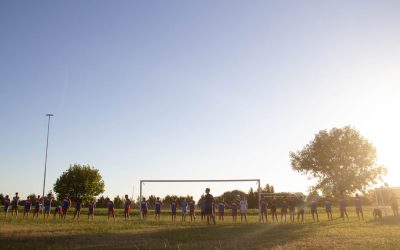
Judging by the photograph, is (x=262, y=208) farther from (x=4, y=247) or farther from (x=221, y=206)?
(x=4, y=247)

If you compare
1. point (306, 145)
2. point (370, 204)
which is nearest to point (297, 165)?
point (306, 145)

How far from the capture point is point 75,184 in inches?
2699

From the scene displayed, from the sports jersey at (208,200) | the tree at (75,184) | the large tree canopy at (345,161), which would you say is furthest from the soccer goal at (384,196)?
the tree at (75,184)

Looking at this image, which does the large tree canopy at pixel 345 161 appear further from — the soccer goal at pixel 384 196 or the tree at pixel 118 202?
the tree at pixel 118 202

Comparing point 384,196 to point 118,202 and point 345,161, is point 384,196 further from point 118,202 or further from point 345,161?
point 118,202

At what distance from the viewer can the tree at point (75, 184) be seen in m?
68.8

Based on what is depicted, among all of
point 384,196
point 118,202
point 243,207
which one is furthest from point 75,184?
point 384,196

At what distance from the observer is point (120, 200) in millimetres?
77625

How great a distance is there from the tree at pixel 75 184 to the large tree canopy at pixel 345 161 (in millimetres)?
43576

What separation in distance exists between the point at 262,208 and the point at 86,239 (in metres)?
18.8

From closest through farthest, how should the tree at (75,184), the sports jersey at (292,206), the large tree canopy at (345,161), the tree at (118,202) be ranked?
the sports jersey at (292,206), the large tree canopy at (345,161), the tree at (75,184), the tree at (118,202)

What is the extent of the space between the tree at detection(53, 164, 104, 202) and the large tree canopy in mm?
43576

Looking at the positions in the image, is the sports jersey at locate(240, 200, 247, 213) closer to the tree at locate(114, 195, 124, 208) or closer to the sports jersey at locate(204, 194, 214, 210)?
the sports jersey at locate(204, 194, 214, 210)

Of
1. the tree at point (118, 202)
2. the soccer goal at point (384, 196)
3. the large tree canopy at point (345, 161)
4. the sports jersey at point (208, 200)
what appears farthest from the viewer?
the tree at point (118, 202)
